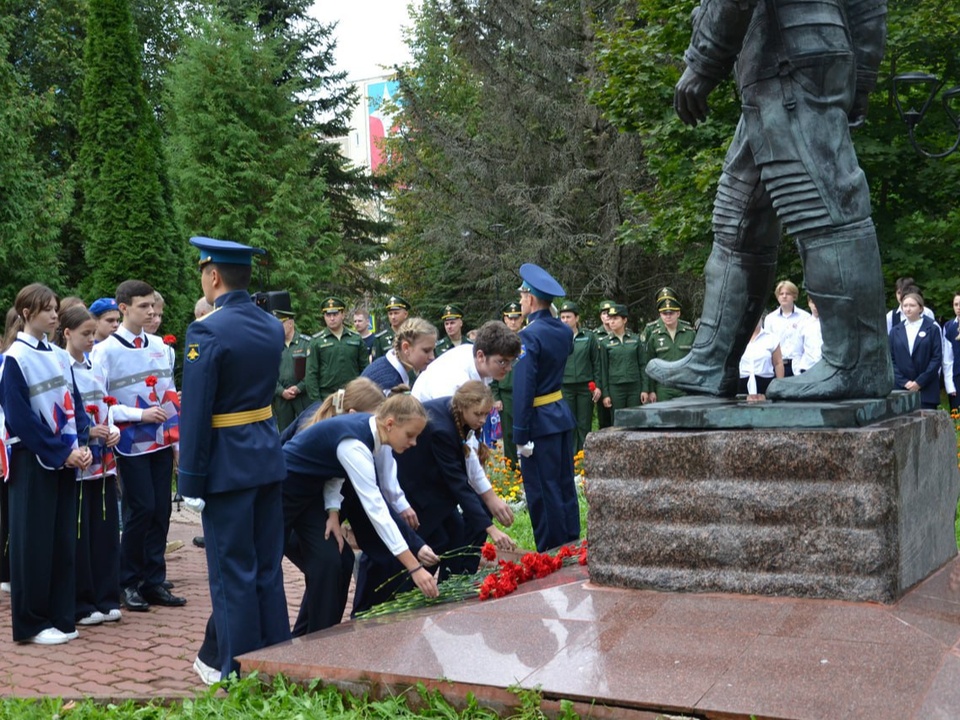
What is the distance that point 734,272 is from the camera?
5168 millimetres

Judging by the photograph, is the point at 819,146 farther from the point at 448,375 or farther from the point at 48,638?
the point at 48,638

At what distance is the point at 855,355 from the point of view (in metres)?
4.85

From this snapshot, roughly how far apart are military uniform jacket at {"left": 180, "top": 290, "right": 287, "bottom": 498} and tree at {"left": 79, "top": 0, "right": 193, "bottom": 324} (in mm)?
14965

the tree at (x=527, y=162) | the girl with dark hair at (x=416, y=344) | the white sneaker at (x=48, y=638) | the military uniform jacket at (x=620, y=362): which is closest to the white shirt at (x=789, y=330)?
the military uniform jacket at (x=620, y=362)

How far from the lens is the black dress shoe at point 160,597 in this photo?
7.12 metres

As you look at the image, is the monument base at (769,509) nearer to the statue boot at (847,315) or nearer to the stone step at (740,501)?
the stone step at (740,501)

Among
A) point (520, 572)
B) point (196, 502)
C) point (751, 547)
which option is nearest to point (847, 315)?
point (751, 547)

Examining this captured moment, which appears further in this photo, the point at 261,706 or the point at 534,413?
the point at 534,413

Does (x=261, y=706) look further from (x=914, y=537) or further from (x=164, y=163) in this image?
(x=164, y=163)

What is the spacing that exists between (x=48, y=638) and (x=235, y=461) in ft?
6.58

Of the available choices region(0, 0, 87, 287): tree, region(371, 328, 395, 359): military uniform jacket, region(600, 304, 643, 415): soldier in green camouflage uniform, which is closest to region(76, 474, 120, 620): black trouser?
region(371, 328, 395, 359): military uniform jacket

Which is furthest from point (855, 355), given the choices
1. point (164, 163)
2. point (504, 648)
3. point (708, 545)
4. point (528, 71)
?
point (528, 71)

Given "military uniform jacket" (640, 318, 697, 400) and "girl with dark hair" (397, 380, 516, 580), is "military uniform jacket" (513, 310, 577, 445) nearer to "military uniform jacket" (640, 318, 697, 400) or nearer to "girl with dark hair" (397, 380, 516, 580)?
"girl with dark hair" (397, 380, 516, 580)

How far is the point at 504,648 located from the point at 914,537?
5.70ft
